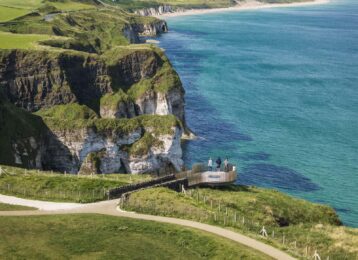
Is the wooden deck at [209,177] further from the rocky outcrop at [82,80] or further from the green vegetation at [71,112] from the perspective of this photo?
the rocky outcrop at [82,80]

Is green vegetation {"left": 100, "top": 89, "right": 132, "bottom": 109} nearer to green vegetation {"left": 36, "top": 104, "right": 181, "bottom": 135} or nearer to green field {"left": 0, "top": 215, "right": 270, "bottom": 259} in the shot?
green vegetation {"left": 36, "top": 104, "right": 181, "bottom": 135}

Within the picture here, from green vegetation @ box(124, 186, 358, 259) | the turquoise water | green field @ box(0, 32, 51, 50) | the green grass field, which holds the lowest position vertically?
the turquoise water

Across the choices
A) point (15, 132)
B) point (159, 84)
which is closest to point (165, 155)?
point (15, 132)

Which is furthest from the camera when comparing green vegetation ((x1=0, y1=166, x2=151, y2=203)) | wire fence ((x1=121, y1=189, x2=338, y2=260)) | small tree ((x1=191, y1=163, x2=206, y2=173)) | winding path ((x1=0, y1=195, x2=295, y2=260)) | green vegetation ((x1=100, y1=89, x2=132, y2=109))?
green vegetation ((x1=100, y1=89, x2=132, y2=109))

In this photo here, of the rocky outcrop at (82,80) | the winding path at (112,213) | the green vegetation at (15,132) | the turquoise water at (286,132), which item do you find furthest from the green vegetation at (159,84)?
the winding path at (112,213)

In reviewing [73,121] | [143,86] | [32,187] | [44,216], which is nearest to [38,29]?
[143,86]

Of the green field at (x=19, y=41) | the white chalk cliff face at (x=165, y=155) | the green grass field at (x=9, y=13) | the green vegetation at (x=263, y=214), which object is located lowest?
the white chalk cliff face at (x=165, y=155)

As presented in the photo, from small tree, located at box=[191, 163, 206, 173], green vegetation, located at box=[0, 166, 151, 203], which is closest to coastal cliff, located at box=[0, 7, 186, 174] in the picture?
green vegetation, located at box=[0, 166, 151, 203]
